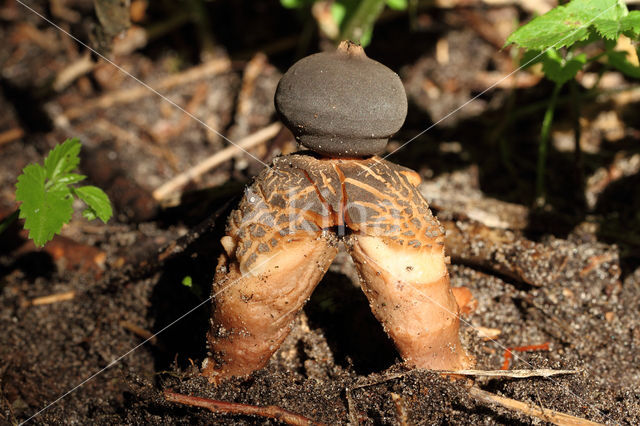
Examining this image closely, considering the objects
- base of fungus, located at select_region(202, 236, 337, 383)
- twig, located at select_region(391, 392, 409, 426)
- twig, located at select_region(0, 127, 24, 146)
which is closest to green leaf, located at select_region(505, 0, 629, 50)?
base of fungus, located at select_region(202, 236, 337, 383)

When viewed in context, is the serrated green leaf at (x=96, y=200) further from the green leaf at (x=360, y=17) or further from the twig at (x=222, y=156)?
the green leaf at (x=360, y=17)

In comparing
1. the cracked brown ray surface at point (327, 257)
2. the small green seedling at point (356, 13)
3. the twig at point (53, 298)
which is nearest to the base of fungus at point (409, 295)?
the cracked brown ray surface at point (327, 257)

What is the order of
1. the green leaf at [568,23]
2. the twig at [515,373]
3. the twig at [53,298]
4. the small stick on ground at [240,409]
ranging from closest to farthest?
the small stick on ground at [240,409] → the twig at [515,373] → the green leaf at [568,23] → the twig at [53,298]

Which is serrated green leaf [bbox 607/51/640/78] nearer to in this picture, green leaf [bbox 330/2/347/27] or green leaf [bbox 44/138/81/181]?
green leaf [bbox 330/2/347/27]

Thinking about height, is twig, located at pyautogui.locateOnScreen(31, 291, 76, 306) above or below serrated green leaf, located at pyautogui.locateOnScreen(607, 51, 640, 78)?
below

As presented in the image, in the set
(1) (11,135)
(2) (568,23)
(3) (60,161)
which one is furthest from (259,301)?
(1) (11,135)

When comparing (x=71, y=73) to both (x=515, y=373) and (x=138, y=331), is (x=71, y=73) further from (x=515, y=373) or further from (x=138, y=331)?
(x=515, y=373)
